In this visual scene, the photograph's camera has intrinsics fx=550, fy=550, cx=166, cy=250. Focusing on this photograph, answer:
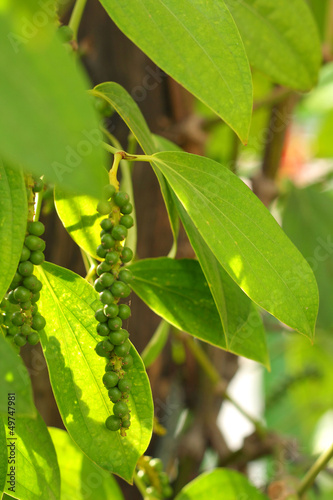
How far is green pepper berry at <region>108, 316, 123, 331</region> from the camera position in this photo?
0.29 m

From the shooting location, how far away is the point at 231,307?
1.16ft

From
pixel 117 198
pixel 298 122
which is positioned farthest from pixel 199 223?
pixel 298 122

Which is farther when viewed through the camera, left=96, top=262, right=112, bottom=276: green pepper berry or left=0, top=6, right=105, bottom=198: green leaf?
left=96, top=262, right=112, bottom=276: green pepper berry

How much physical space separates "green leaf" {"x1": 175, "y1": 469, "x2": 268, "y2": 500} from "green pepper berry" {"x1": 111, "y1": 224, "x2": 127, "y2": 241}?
0.31 m

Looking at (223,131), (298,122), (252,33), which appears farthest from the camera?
(298,122)

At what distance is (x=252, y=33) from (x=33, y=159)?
359 millimetres

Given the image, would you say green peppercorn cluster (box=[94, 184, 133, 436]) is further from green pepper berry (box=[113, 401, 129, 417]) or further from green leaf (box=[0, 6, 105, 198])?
green leaf (box=[0, 6, 105, 198])

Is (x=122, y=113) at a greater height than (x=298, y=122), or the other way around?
(x=122, y=113)

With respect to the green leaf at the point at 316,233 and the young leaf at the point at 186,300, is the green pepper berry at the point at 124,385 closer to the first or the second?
the young leaf at the point at 186,300

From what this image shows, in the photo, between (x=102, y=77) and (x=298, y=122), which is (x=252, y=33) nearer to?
(x=102, y=77)

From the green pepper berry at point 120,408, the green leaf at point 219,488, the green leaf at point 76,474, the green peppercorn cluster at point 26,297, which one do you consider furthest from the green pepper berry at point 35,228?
the green leaf at point 219,488

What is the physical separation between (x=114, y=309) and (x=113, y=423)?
64 mm

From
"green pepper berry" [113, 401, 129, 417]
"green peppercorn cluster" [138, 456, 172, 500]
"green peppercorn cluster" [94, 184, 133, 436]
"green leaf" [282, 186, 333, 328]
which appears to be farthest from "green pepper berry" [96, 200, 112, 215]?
"green leaf" [282, 186, 333, 328]

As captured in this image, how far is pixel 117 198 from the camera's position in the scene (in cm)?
30
